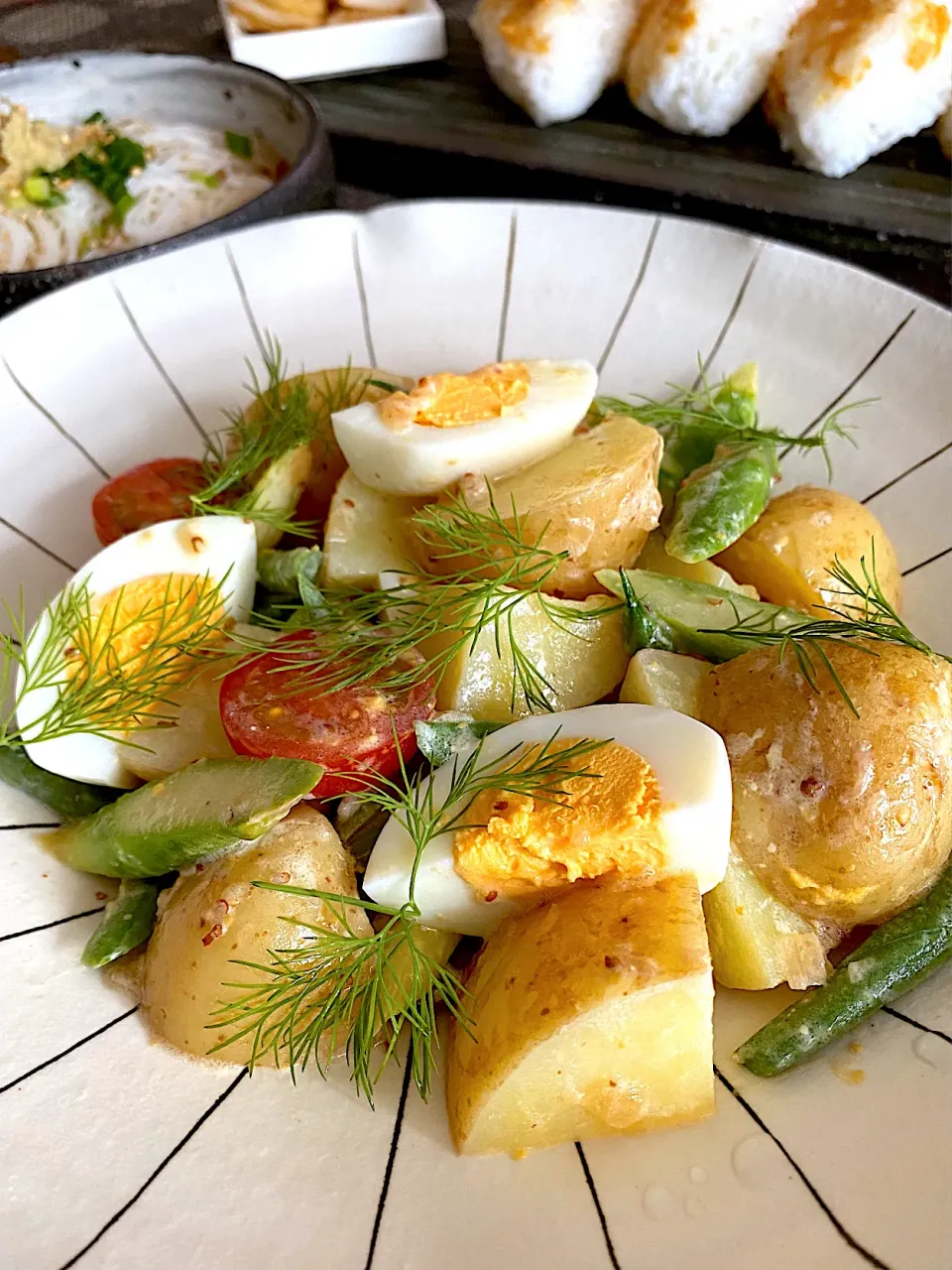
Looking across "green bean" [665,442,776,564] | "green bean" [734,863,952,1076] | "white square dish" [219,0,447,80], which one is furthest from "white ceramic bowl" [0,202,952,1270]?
"white square dish" [219,0,447,80]

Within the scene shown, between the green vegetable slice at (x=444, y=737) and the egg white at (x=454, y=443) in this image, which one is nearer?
the green vegetable slice at (x=444, y=737)

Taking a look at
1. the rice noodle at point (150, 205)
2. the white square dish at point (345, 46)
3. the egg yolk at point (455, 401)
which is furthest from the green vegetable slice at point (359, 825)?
the white square dish at point (345, 46)

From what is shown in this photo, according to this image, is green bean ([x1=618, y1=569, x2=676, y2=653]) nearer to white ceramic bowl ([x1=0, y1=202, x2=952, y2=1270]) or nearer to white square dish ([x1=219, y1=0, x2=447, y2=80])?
white ceramic bowl ([x1=0, y1=202, x2=952, y2=1270])

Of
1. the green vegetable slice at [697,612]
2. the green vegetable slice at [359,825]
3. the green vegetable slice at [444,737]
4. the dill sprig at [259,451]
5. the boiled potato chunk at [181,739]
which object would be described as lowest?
the green vegetable slice at [359,825]

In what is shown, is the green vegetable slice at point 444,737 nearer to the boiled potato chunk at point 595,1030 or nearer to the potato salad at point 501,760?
the potato salad at point 501,760

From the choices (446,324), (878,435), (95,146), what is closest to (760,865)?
(878,435)

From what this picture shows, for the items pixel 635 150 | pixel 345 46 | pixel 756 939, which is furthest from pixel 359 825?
Result: pixel 345 46
